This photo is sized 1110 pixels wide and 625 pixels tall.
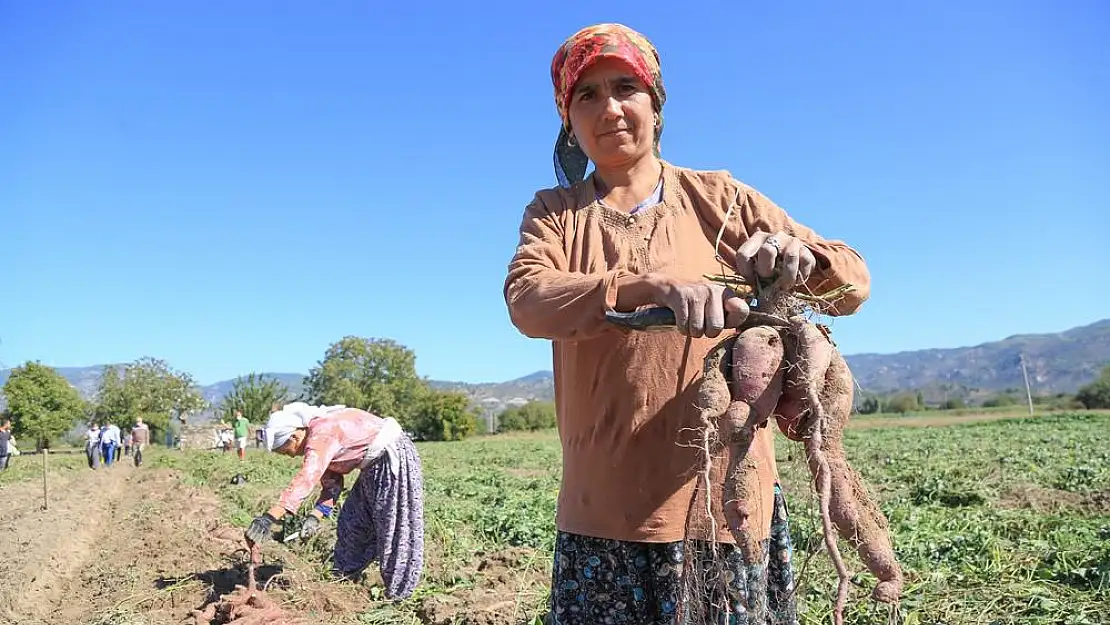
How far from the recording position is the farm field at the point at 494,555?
3.70 m

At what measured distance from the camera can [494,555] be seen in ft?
17.0

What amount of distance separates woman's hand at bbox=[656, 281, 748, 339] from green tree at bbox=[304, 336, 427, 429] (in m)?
48.2

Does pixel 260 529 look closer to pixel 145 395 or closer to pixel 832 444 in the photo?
pixel 832 444

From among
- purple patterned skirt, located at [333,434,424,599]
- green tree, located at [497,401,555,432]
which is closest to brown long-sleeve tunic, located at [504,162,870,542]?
purple patterned skirt, located at [333,434,424,599]

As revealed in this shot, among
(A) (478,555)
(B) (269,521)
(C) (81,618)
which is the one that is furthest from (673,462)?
(C) (81,618)

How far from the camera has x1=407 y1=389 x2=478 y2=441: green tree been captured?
40.6 metres

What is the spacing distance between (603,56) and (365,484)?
3834 mm

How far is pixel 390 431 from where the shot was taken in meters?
4.64

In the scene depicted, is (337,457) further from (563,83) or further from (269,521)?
(563,83)

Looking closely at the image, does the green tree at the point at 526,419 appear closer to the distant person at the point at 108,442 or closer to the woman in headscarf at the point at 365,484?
the distant person at the point at 108,442

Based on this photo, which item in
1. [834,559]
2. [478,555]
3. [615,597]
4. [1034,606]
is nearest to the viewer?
[834,559]

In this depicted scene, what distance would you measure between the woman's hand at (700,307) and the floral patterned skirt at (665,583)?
1.45 feet

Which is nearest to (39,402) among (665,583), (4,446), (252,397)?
(252,397)

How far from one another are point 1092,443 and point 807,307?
16293mm
